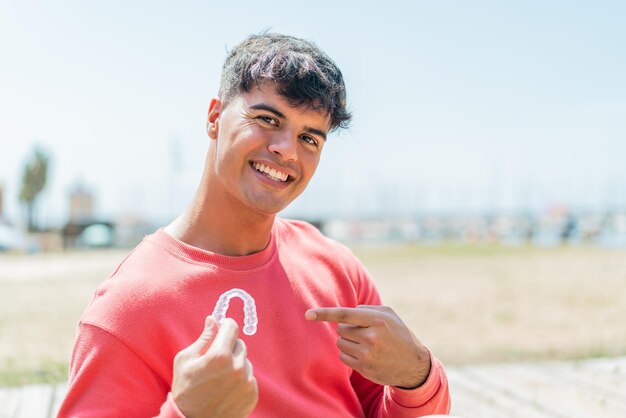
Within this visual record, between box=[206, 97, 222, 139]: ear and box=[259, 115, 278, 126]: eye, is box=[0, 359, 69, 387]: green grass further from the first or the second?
box=[259, 115, 278, 126]: eye

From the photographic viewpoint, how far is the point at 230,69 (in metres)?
1.75

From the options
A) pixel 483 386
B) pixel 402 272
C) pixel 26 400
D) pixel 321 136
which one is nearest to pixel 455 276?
pixel 402 272

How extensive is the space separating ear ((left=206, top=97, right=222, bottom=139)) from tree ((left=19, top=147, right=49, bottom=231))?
156ft

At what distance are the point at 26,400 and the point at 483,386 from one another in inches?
101

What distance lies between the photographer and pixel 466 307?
920 centimetres

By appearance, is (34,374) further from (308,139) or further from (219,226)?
(308,139)

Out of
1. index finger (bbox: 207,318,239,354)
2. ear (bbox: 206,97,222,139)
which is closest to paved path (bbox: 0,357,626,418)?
ear (bbox: 206,97,222,139)

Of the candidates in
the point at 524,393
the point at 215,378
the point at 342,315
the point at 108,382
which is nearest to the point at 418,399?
the point at 342,315

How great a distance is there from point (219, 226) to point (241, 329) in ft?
0.95

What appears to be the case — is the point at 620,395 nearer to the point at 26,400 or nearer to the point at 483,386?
the point at 483,386

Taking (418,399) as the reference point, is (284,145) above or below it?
above

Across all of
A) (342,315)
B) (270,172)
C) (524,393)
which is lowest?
(524,393)

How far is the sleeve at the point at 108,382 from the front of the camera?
1353mm

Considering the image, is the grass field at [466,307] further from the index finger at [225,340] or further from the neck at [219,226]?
the index finger at [225,340]
